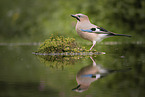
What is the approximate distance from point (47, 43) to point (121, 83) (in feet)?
33.3

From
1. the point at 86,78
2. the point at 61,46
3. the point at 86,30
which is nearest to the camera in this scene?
the point at 86,78

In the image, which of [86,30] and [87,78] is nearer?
[87,78]

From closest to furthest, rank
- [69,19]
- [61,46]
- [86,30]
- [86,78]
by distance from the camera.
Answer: [86,78] → [86,30] → [61,46] → [69,19]

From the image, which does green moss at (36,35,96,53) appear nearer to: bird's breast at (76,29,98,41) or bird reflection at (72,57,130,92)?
bird's breast at (76,29,98,41)

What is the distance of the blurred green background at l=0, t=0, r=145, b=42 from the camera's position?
3228 cm

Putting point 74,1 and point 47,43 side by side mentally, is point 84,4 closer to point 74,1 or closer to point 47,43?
point 74,1

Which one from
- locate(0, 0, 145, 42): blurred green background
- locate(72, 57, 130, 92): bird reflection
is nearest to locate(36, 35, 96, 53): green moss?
locate(72, 57, 130, 92): bird reflection

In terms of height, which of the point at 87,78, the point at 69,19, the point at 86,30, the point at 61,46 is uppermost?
the point at 69,19

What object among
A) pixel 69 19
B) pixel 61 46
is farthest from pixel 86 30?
pixel 69 19

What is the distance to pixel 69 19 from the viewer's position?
109ft

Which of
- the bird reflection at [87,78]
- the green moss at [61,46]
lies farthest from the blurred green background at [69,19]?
the bird reflection at [87,78]

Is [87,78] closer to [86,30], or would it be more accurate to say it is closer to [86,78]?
[86,78]

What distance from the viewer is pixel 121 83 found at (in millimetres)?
8617

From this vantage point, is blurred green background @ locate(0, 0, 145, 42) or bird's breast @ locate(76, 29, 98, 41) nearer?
bird's breast @ locate(76, 29, 98, 41)
